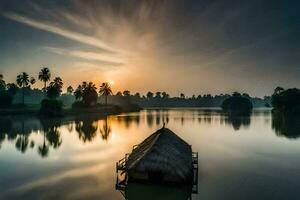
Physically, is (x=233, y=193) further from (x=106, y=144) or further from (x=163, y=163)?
(x=106, y=144)

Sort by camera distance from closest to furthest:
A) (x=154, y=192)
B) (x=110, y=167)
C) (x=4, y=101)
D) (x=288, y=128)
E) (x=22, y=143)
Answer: (x=154, y=192)
(x=110, y=167)
(x=22, y=143)
(x=288, y=128)
(x=4, y=101)

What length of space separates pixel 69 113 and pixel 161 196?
12643cm

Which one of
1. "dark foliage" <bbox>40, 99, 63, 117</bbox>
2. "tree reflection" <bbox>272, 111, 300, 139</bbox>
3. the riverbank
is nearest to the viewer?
"tree reflection" <bbox>272, 111, 300, 139</bbox>

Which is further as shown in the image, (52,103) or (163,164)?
(52,103)

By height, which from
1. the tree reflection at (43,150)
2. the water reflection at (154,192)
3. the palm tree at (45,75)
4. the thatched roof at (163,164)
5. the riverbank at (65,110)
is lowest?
the water reflection at (154,192)

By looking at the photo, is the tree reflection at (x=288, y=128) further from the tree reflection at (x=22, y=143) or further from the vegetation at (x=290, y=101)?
the tree reflection at (x=22, y=143)

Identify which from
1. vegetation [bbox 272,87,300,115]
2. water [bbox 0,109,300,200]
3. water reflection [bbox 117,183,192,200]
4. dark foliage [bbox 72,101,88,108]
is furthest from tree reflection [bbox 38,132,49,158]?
vegetation [bbox 272,87,300,115]

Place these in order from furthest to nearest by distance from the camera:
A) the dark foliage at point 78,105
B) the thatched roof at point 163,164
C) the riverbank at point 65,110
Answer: the dark foliage at point 78,105, the riverbank at point 65,110, the thatched roof at point 163,164

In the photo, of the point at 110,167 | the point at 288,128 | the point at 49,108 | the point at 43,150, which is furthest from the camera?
the point at 49,108

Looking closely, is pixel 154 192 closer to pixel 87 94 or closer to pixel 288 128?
pixel 288 128

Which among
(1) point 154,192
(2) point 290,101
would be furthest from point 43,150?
(2) point 290,101

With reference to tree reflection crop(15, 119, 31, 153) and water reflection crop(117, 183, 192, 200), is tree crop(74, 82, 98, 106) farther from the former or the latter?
water reflection crop(117, 183, 192, 200)

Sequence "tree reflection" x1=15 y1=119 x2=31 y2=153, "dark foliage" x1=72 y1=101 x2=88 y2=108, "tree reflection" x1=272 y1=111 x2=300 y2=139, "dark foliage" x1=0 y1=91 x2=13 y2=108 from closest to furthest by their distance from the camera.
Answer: "tree reflection" x1=15 y1=119 x2=31 y2=153, "tree reflection" x1=272 y1=111 x2=300 y2=139, "dark foliage" x1=0 y1=91 x2=13 y2=108, "dark foliage" x1=72 y1=101 x2=88 y2=108

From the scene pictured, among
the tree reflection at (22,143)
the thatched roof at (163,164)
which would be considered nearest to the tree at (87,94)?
the tree reflection at (22,143)
